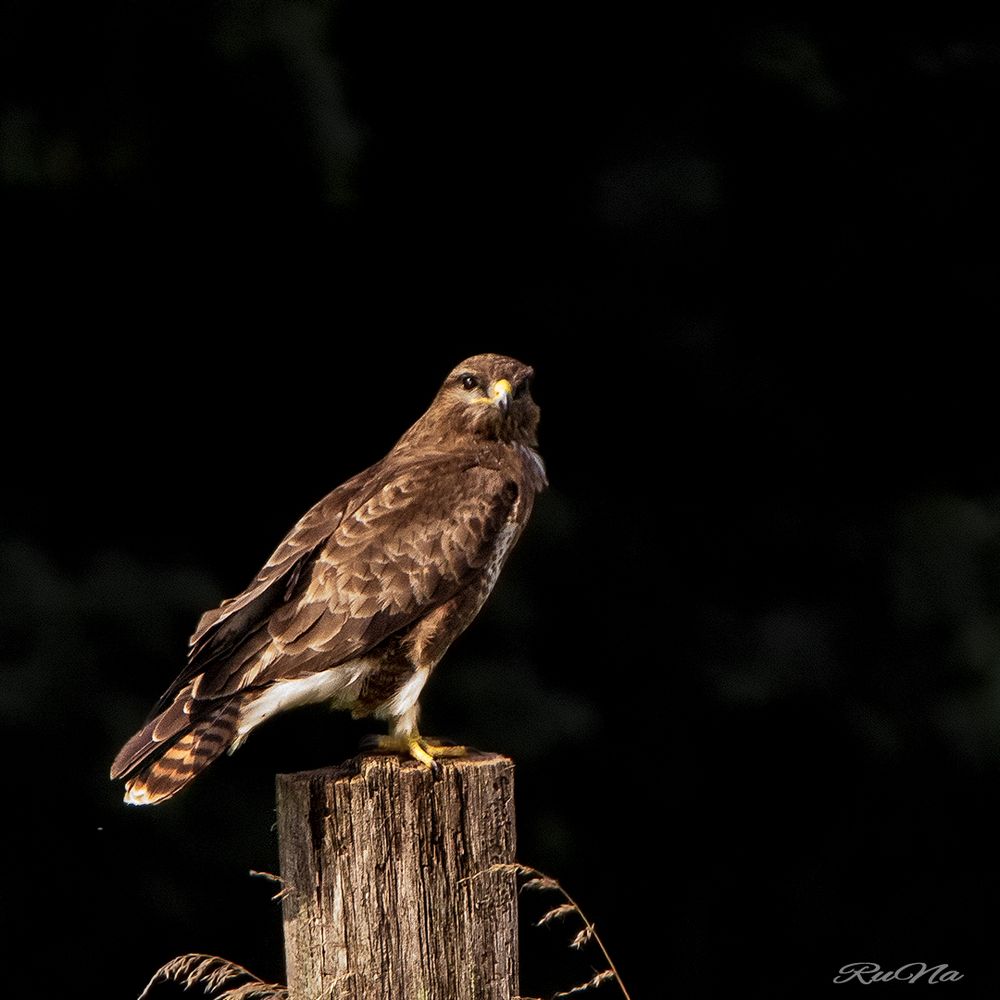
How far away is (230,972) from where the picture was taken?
2277 mm

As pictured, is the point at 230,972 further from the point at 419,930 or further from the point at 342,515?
the point at 342,515

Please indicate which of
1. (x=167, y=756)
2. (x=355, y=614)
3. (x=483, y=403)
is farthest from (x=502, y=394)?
(x=167, y=756)

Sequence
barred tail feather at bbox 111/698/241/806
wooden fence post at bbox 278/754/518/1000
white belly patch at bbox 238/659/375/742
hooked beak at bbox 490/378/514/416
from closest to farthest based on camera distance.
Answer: wooden fence post at bbox 278/754/518/1000
barred tail feather at bbox 111/698/241/806
white belly patch at bbox 238/659/375/742
hooked beak at bbox 490/378/514/416

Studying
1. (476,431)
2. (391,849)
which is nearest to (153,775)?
A: (391,849)

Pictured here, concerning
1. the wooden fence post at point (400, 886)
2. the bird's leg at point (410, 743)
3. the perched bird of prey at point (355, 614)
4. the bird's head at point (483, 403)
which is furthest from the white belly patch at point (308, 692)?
the bird's head at point (483, 403)

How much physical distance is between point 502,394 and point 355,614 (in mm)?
865

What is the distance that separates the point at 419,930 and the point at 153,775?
722mm

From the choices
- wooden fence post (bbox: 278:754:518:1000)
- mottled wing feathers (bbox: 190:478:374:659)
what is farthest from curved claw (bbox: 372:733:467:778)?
wooden fence post (bbox: 278:754:518:1000)

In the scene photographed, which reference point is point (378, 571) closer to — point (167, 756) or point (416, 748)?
point (416, 748)

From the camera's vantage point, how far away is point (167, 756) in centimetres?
276

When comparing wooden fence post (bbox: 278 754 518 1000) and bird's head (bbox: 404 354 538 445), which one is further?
bird's head (bbox: 404 354 538 445)

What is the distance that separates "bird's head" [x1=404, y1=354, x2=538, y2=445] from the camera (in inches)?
149


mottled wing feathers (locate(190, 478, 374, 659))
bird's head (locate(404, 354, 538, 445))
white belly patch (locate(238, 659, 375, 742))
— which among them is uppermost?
bird's head (locate(404, 354, 538, 445))

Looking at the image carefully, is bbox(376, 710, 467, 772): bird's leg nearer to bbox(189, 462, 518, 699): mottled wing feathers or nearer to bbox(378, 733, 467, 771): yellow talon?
bbox(378, 733, 467, 771): yellow talon
